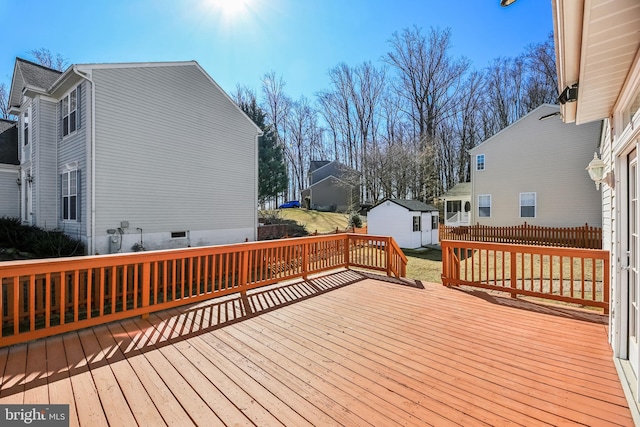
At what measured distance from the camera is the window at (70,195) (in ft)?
28.6

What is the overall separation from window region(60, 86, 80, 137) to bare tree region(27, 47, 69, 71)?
40.8 feet

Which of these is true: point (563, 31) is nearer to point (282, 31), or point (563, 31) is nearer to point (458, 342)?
point (458, 342)

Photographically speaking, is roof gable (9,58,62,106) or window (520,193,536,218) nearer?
roof gable (9,58,62,106)

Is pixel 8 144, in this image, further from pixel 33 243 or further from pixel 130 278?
pixel 130 278

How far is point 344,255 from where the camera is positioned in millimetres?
7184

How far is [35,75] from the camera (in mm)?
10164

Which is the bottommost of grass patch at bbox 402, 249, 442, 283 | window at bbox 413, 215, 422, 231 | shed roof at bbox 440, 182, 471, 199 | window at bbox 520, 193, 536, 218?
grass patch at bbox 402, 249, 442, 283

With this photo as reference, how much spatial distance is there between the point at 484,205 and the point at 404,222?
6046 mm

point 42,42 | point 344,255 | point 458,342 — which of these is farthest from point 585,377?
point 42,42

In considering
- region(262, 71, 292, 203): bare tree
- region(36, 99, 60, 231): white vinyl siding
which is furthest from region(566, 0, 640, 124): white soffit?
region(262, 71, 292, 203): bare tree

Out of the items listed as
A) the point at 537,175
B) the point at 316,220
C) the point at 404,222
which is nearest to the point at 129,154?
the point at 404,222

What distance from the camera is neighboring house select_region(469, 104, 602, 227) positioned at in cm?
1348

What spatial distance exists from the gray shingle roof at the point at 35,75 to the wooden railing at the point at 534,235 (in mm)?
17583

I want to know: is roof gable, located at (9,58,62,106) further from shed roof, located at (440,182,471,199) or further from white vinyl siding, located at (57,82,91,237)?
shed roof, located at (440,182,471,199)
